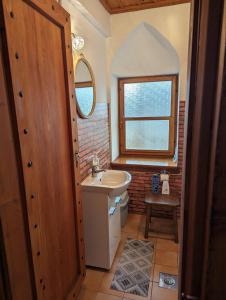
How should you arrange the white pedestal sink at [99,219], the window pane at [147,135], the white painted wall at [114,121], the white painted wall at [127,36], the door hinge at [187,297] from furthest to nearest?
1. the window pane at [147,135]
2. the white painted wall at [114,121]
3. the white painted wall at [127,36]
4. the white pedestal sink at [99,219]
5. the door hinge at [187,297]

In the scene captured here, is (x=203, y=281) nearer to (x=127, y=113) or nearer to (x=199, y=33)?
(x=199, y=33)

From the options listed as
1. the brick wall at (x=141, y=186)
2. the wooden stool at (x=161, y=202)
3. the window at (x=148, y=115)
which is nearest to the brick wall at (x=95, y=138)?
the brick wall at (x=141, y=186)

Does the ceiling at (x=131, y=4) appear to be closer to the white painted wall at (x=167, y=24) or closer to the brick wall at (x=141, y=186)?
the white painted wall at (x=167, y=24)

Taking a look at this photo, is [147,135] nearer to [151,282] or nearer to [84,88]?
[84,88]

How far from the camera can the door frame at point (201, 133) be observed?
40 cm

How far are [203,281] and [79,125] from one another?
5.26 ft

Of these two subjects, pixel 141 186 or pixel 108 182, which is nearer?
pixel 108 182

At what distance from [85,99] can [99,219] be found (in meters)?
1.19

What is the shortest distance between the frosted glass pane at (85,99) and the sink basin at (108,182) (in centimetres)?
68

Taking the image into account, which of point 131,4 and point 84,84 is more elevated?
point 131,4

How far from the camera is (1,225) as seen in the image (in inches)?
31.9

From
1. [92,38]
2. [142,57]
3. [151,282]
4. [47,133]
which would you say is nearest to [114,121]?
[142,57]

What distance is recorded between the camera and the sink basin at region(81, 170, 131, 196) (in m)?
1.77

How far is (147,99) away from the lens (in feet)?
10.1
